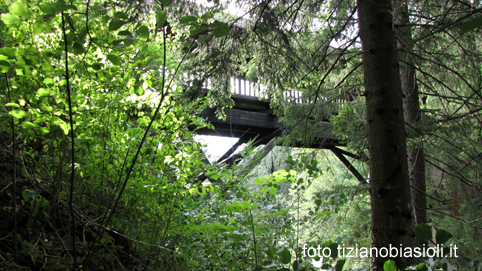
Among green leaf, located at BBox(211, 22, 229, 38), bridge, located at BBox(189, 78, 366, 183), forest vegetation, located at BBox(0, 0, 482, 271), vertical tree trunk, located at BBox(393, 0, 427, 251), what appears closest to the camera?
green leaf, located at BBox(211, 22, 229, 38)

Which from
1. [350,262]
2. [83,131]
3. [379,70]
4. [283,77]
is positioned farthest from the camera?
[350,262]

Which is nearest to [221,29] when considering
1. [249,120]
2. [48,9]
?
[48,9]

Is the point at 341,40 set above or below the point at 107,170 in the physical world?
above

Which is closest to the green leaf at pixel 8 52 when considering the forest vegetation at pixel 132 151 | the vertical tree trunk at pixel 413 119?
the forest vegetation at pixel 132 151

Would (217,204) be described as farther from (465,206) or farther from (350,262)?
(465,206)

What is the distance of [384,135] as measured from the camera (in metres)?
1.97

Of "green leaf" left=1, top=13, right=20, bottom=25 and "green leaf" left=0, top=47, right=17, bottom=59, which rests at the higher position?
"green leaf" left=1, top=13, right=20, bottom=25

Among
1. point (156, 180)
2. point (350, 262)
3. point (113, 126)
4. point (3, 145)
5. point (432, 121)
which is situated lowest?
point (350, 262)

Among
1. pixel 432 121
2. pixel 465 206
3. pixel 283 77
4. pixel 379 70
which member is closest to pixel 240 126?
pixel 283 77

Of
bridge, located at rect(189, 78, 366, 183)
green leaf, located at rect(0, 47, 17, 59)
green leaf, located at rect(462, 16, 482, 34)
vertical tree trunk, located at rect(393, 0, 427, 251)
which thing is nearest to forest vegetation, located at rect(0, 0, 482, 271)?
green leaf, located at rect(0, 47, 17, 59)

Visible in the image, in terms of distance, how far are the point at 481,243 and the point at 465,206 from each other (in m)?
0.63

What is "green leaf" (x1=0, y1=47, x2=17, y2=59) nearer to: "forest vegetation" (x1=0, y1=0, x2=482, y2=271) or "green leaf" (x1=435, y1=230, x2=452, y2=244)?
"forest vegetation" (x1=0, y1=0, x2=482, y2=271)

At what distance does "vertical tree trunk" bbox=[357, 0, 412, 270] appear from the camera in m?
1.88

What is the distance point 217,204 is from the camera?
313 cm
